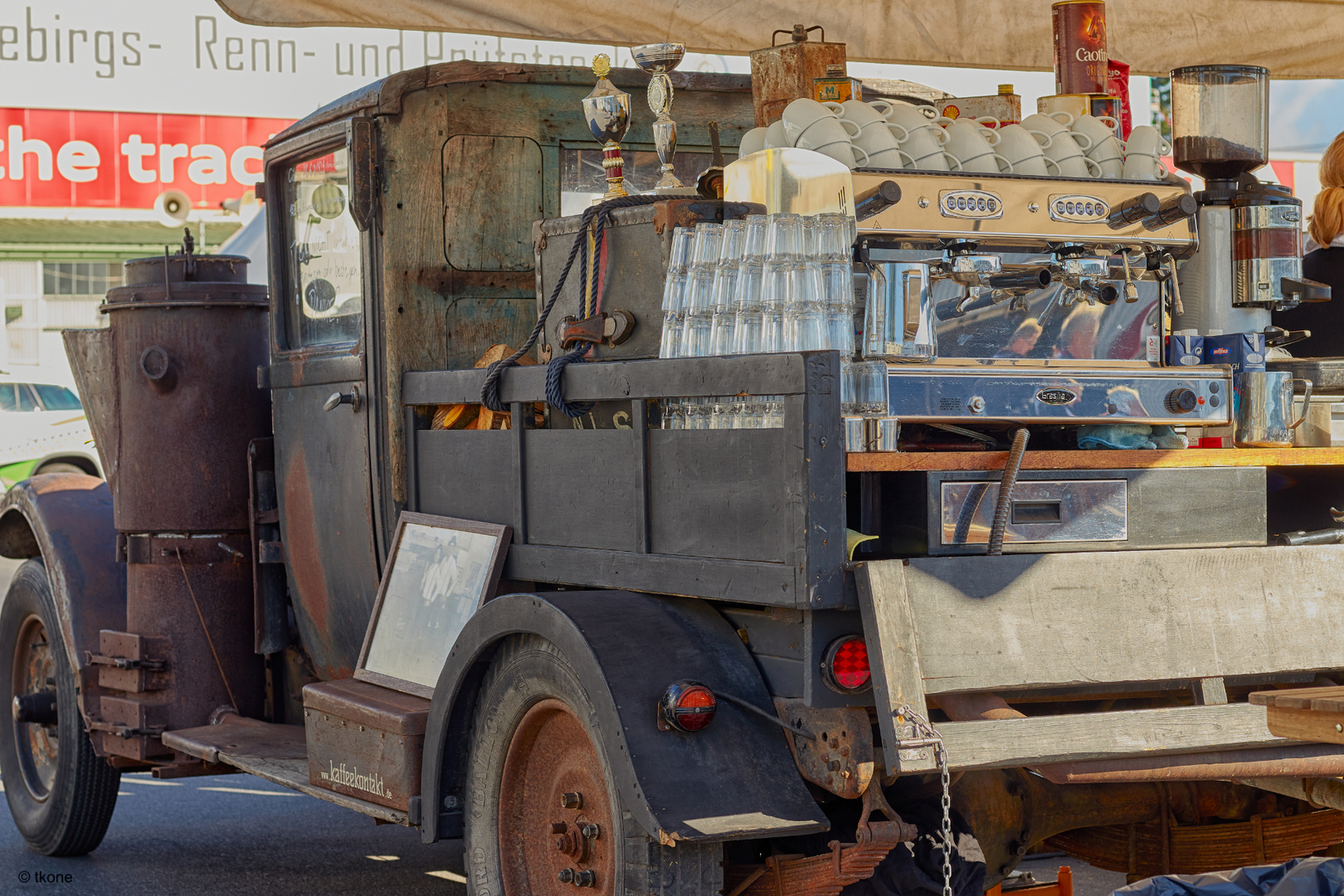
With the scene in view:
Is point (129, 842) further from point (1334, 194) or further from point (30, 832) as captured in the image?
point (1334, 194)

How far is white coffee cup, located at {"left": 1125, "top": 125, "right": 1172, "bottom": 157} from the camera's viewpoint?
12.0ft

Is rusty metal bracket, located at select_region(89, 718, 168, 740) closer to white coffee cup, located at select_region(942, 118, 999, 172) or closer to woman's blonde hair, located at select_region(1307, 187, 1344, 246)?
white coffee cup, located at select_region(942, 118, 999, 172)

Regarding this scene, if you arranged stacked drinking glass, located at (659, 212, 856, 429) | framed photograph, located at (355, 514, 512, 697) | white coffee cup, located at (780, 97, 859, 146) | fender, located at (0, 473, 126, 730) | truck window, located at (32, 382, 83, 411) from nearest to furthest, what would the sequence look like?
stacked drinking glass, located at (659, 212, 856, 429)
white coffee cup, located at (780, 97, 859, 146)
framed photograph, located at (355, 514, 512, 697)
fender, located at (0, 473, 126, 730)
truck window, located at (32, 382, 83, 411)

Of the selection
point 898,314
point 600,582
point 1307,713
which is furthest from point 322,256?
point 1307,713

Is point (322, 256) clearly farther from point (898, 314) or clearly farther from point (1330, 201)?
point (1330, 201)

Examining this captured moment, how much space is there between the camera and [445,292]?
4.49 metres

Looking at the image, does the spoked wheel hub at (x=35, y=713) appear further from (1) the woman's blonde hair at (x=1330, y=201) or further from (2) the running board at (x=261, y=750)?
(1) the woman's blonde hair at (x=1330, y=201)

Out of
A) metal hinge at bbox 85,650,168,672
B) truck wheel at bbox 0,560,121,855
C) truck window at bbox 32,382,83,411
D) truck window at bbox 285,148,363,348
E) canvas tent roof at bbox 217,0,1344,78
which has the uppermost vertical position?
canvas tent roof at bbox 217,0,1344,78

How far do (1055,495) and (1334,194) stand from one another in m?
2.01

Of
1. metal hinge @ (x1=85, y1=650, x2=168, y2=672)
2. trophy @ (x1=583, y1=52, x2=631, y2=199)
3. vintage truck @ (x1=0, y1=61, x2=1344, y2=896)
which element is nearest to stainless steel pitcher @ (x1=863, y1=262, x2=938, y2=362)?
vintage truck @ (x1=0, y1=61, x2=1344, y2=896)

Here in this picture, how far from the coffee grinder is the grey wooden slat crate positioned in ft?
3.95

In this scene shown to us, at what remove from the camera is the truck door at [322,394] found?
4566mm

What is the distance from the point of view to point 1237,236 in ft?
11.9

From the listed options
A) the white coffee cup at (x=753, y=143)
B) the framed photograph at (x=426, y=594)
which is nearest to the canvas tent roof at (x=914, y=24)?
the white coffee cup at (x=753, y=143)
